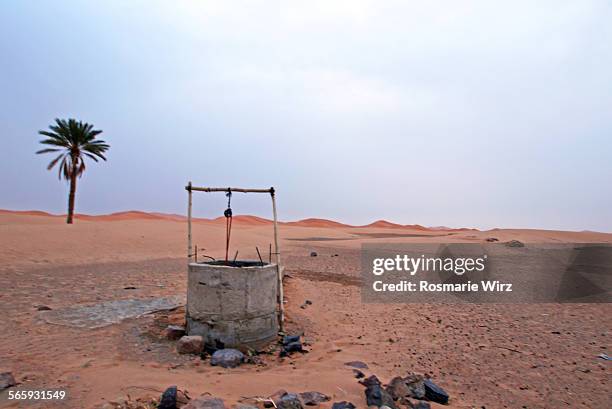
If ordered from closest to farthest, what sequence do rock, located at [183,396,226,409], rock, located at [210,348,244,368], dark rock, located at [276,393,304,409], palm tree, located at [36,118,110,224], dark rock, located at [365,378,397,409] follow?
1. rock, located at [183,396,226,409]
2. dark rock, located at [276,393,304,409]
3. dark rock, located at [365,378,397,409]
4. rock, located at [210,348,244,368]
5. palm tree, located at [36,118,110,224]

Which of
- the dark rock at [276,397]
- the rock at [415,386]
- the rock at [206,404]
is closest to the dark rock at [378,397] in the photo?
the rock at [415,386]

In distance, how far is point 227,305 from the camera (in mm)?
5734

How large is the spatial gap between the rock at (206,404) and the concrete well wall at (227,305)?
207 centimetres

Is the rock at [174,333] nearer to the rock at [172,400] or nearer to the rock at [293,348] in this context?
the rock at [293,348]

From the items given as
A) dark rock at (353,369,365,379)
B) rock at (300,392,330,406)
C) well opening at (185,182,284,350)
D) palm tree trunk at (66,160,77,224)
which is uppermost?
palm tree trunk at (66,160,77,224)

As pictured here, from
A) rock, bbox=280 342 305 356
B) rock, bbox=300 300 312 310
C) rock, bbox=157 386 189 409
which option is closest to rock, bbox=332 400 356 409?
rock, bbox=157 386 189 409

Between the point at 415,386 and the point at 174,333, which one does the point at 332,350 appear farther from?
the point at 174,333

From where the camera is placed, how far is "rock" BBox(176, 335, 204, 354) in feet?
18.0

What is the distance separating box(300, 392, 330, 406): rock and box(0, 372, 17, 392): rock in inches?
121

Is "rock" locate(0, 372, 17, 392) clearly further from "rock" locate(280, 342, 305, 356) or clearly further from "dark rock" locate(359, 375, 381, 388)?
"dark rock" locate(359, 375, 381, 388)

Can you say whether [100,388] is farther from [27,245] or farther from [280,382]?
[27,245]

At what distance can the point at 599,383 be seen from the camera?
4.93 metres

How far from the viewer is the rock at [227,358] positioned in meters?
5.07

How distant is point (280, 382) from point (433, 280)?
952 centimetres
